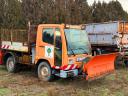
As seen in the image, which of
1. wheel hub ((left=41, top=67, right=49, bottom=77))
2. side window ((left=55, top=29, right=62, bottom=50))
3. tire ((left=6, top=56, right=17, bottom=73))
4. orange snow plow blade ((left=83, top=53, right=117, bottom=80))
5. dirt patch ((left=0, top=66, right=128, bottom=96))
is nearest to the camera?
dirt patch ((left=0, top=66, right=128, bottom=96))

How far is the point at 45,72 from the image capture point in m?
11.4

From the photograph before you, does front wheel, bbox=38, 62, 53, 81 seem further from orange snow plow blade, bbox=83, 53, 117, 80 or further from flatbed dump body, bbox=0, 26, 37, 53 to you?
orange snow plow blade, bbox=83, 53, 117, 80

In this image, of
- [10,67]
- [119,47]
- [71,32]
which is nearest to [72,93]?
[71,32]

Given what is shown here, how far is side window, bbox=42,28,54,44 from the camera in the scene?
36.2 ft

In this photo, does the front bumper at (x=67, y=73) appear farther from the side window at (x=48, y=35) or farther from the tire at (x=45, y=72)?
the side window at (x=48, y=35)

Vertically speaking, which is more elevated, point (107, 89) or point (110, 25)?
point (110, 25)

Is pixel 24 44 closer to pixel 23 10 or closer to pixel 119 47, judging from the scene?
pixel 119 47

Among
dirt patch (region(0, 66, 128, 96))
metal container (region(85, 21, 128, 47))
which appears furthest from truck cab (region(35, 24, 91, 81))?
metal container (region(85, 21, 128, 47))

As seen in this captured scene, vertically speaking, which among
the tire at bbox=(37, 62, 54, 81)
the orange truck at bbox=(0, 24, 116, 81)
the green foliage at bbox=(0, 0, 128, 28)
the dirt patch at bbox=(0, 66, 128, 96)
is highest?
the green foliage at bbox=(0, 0, 128, 28)

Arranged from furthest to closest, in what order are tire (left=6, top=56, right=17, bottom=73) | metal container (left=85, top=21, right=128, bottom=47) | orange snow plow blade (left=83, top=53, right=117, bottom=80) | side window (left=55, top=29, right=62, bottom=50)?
metal container (left=85, top=21, right=128, bottom=47) < tire (left=6, top=56, right=17, bottom=73) < side window (left=55, top=29, right=62, bottom=50) < orange snow plow blade (left=83, top=53, right=117, bottom=80)

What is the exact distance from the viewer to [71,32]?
36.6ft

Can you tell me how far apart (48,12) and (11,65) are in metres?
14.8

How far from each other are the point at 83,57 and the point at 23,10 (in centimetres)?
1684

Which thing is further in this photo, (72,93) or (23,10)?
(23,10)
